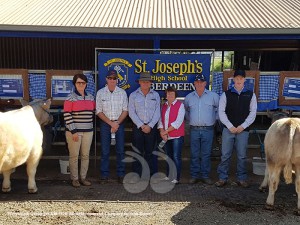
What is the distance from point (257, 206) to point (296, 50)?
25.0 feet

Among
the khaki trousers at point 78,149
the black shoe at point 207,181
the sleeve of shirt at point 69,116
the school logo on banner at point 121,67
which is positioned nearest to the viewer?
the sleeve of shirt at point 69,116

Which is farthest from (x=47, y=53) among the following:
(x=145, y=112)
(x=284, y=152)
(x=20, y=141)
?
(x=284, y=152)

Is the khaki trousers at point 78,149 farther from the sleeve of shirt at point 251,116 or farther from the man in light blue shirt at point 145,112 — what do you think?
the sleeve of shirt at point 251,116

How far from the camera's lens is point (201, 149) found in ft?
22.8

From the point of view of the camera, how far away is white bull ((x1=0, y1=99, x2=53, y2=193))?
5653 mm

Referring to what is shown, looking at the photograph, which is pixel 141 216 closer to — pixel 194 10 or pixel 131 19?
pixel 131 19

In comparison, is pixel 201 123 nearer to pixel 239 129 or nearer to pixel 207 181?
pixel 239 129

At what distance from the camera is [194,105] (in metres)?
6.78

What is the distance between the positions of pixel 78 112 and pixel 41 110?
1.01m

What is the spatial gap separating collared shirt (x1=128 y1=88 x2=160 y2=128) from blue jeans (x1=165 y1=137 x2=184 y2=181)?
0.50 m

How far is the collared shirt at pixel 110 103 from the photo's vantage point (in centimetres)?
669

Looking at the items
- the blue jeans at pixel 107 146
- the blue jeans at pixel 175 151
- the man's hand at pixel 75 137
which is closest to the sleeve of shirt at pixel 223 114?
the blue jeans at pixel 175 151

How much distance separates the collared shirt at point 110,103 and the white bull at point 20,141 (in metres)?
1.15

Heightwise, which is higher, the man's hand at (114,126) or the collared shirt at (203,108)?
the collared shirt at (203,108)
